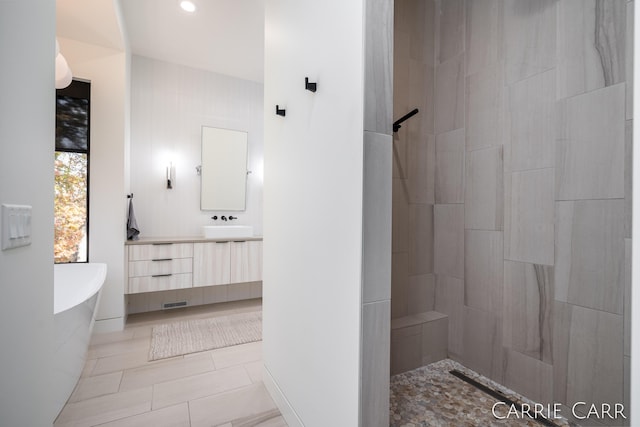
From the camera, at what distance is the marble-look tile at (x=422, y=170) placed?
218cm

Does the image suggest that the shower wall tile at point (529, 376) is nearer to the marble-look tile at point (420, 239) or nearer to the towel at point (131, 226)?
the marble-look tile at point (420, 239)

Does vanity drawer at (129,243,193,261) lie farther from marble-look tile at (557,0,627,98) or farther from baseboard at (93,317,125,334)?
marble-look tile at (557,0,627,98)

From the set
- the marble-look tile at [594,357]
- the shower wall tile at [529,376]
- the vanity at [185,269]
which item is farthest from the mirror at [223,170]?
the marble-look tile at [594,357]

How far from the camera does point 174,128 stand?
11.9 ft

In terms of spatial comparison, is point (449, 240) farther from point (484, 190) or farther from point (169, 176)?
point (169, 176)

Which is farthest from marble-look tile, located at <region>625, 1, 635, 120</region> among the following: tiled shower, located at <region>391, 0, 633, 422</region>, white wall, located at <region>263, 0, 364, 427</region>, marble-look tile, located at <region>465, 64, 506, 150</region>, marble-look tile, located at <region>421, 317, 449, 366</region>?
marble-look tile, located at <region>421, 317, 449, 366</region>

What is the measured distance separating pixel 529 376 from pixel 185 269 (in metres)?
3.08

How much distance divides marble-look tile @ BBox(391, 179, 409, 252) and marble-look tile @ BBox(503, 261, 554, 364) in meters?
0.65

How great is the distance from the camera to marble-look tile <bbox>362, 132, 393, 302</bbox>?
1.07 metres

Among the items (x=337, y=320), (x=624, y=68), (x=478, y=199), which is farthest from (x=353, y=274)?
(x=624, y=68)

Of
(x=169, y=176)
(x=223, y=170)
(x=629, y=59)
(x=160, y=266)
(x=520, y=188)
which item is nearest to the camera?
(x=629, y=59)

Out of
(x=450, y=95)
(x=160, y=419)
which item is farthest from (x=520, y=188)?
(x=160, y=419)

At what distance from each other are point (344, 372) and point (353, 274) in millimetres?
385

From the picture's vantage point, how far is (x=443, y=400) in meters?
1.67
